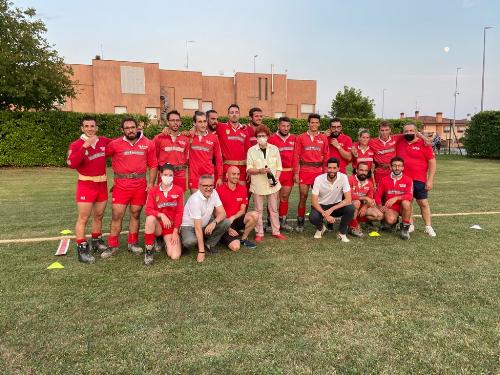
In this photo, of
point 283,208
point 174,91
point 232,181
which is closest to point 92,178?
point 232,181

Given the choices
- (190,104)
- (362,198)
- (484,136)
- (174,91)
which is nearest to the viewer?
(362,198)

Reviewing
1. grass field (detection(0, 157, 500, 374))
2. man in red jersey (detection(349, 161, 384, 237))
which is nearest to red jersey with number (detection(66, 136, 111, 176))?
grass field (detection(0, 157, 500, 374))

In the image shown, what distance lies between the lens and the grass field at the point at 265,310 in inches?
104

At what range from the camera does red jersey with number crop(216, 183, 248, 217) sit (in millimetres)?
5496

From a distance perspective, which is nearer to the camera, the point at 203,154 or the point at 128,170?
the point at 128,170

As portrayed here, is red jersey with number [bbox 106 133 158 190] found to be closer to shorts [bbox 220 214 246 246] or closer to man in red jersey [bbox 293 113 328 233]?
shorts [bbox 220 214 246 246]

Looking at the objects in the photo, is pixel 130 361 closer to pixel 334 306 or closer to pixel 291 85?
pixel 334 306

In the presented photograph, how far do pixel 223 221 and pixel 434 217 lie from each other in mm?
4627

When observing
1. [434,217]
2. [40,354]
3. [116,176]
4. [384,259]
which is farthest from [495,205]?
[40,354]

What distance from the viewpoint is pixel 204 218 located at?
515cm

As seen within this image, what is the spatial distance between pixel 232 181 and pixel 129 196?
1.47 meters

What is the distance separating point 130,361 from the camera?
262 centimetres

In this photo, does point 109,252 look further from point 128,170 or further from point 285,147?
point 285,147

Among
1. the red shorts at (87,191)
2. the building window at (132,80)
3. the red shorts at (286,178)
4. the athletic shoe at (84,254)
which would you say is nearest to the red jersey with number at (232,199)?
the red shorts at (286,178)
